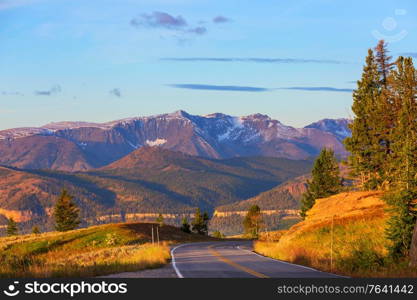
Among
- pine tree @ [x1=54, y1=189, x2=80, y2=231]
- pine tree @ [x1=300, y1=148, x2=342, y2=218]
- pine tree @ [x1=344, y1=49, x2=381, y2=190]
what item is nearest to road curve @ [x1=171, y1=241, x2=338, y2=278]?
pine tree @ [x1=344, y1=49, x2=381, y2=190]

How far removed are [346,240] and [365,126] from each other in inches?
2013

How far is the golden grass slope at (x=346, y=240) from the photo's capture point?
3172 centimetres

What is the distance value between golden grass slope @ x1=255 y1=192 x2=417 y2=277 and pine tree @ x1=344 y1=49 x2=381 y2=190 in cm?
2537

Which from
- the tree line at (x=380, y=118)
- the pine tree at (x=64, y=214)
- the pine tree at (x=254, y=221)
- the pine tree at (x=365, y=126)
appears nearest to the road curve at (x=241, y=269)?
the tree line at (x=380, y=118)

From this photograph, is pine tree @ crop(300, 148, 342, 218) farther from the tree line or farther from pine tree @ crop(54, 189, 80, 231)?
pine tree @ crop(54, 189, 80, 231)

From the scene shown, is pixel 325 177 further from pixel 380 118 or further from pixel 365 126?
pixel 380 118

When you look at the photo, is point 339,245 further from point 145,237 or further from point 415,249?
point 145,237

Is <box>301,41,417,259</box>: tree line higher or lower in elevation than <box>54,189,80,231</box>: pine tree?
Result: higher

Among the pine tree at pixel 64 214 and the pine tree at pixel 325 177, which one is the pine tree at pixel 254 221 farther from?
the pine tree at pixel 64 214

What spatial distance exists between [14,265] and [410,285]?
18.3m

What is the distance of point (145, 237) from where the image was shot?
A: 98.1 m

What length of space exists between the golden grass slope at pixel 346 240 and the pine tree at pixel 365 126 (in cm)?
2537

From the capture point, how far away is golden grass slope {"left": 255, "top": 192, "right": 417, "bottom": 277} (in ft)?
104

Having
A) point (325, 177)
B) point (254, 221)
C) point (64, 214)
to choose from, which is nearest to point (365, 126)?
point (325, 177)
